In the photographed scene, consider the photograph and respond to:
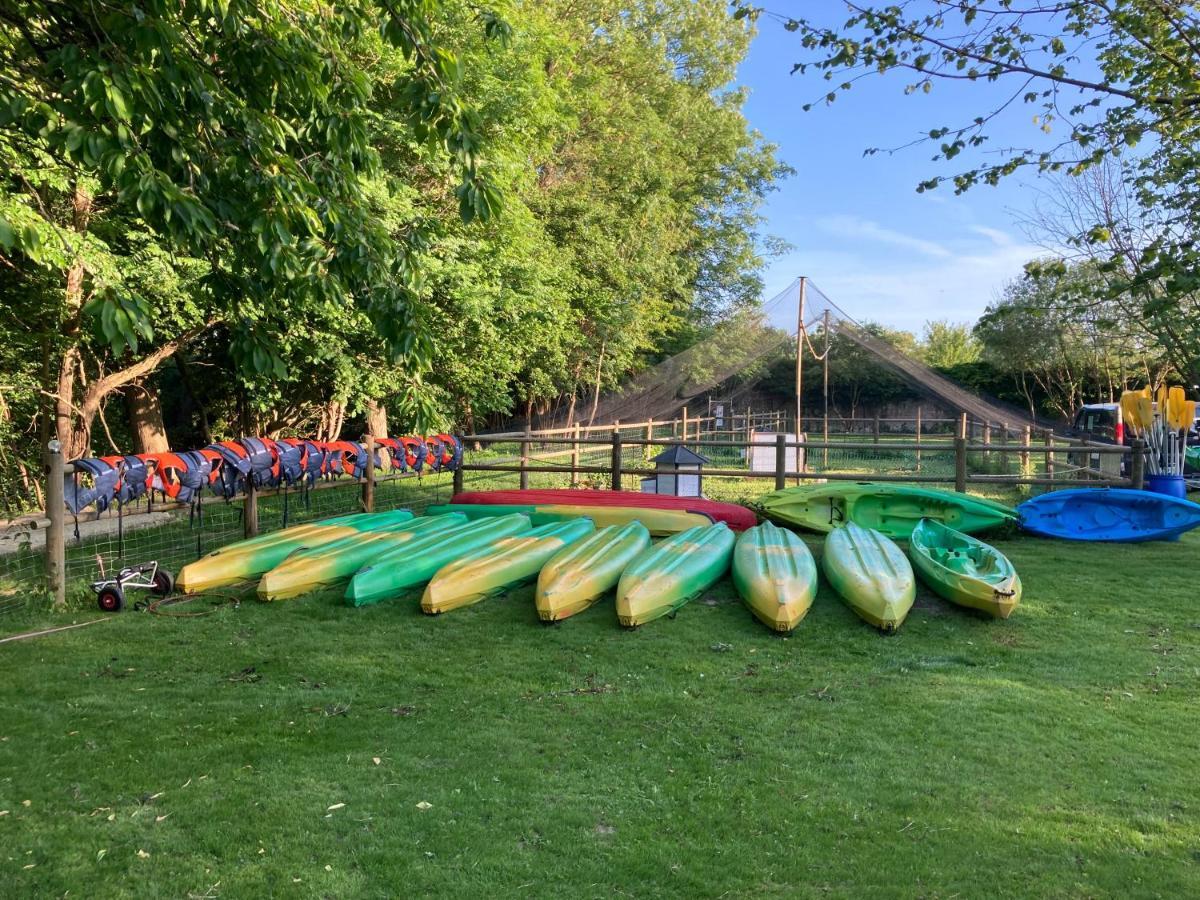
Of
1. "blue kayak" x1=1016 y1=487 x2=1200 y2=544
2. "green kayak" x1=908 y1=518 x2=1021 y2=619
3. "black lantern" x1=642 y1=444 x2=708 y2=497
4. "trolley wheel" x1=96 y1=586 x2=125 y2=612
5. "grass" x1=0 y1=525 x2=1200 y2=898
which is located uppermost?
"black lantern" x1=642 y1=444 x2=708 y2=497

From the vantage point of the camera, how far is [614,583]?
216 inches

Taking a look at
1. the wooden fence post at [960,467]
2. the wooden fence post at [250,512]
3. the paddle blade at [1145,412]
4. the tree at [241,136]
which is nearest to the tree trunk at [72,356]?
the wooden fence post at [250,512]

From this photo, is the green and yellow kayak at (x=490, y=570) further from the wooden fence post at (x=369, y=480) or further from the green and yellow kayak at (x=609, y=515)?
the wooden fence post at (x=369, y=480)

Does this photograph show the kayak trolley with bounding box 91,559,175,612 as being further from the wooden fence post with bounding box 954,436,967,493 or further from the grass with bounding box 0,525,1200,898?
the wooden fence post with bounding box 954,436,967,493

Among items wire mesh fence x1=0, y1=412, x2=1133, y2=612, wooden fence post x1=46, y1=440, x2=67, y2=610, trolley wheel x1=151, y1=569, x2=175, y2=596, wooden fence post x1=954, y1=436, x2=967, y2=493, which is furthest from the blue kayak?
wooden fence post x1=46, y1=440, x2=67, y2=610

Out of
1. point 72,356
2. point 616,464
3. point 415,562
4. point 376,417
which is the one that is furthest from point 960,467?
point 72,356

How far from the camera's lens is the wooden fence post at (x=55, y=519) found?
536 centimetres

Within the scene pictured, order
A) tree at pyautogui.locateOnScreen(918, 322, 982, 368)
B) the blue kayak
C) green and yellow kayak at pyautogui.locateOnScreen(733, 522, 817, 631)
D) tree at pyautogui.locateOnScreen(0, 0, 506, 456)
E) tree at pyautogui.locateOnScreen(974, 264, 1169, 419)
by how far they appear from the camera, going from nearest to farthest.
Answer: tree at pyautogui.locateOnScreen(0, 0, 506, 456), green and yellow kayak at pyautogui.locateOnScreen(733, 522, 817, 631), the blue kayak, tree at pyautogui.locateOnScreen(974, 264, 1169, 419), tree at pyautogui.locateOnScreen(918, 322, 982, 368)

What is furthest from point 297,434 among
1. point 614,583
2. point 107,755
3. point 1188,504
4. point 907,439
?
point 907,439

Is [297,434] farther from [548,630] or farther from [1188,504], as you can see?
[1188,504]

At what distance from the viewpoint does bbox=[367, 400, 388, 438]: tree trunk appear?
12930 mm

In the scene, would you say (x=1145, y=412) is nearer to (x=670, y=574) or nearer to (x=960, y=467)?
(x=960, y=467)

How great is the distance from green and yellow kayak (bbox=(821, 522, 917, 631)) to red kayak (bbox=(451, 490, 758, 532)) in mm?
1362

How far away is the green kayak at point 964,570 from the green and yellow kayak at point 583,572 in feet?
6.96
